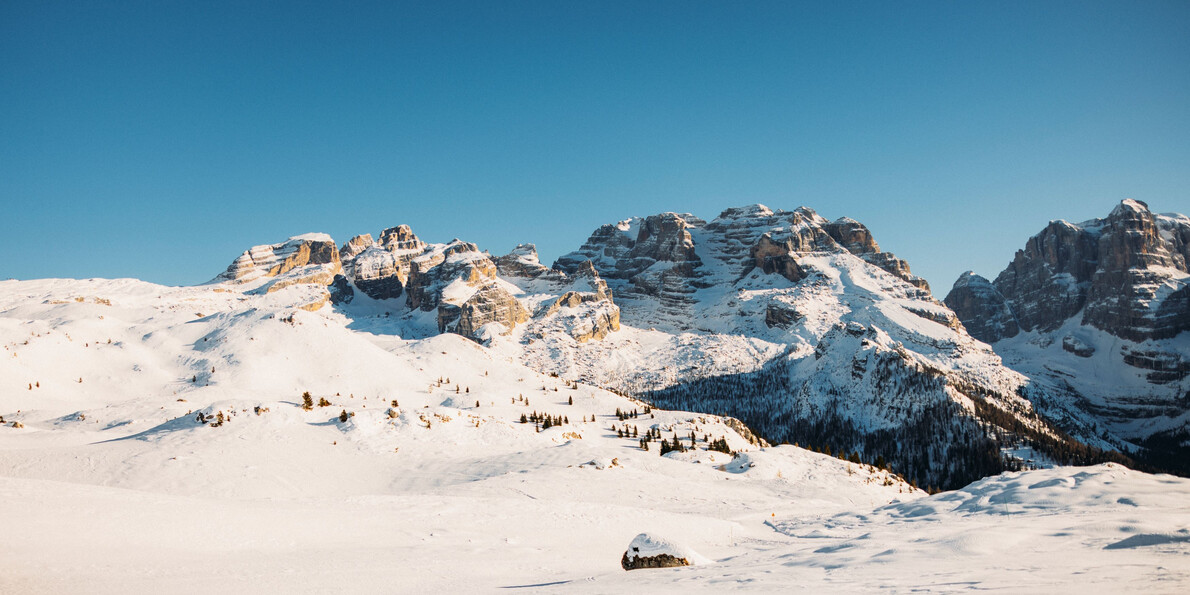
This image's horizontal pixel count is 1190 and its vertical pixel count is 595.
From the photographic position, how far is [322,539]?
47.6 ft

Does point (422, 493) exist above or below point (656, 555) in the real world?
below

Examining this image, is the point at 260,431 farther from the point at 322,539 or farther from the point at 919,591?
the point at 919,591

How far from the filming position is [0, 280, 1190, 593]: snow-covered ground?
9.88 metres

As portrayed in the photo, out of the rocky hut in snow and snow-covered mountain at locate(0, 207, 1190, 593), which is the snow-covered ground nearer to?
snow-covered mountain at locate(0, 207, 1190, 593)

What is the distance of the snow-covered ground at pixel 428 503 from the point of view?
9875 millimetres

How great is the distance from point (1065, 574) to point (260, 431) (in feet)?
117

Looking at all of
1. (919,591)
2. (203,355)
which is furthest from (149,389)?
(919,591)

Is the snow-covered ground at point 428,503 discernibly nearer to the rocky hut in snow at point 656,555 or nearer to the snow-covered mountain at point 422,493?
the snow-covered mountain at point 422,493

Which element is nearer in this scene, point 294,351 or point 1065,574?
point 1065,574

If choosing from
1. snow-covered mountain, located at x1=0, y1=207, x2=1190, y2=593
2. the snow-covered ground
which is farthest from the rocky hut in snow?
the snow-covered ground

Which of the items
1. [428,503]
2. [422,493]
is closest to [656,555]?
Answer: [428,503]

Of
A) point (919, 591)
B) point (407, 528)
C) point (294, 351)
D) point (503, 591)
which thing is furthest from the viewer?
point (294, 351)

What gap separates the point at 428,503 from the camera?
20.4 metres

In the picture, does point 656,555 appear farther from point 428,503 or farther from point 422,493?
point 422,493
